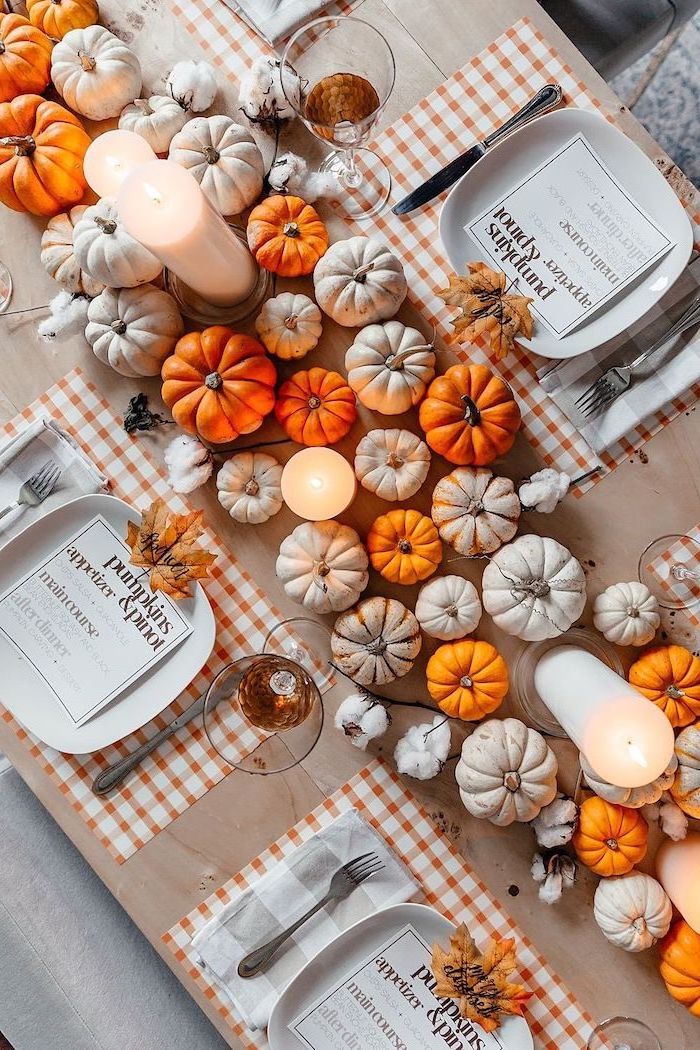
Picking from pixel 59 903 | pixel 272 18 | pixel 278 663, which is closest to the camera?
pixel 278 663

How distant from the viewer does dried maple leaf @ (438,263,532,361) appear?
149 cm

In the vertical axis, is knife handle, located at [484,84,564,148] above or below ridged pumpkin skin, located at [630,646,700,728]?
above

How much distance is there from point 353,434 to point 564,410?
390 millimetres

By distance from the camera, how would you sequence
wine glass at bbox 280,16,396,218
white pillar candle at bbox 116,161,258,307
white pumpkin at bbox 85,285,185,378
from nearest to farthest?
white pillar candle at bbox 116,161,258,307 < wine glass at bbox 280,16,396,218 < white pumpkin at bbox 85,285,185,378

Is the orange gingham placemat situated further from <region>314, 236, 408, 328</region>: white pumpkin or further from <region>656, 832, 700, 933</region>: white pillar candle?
<region>656, 832, 700, 933</region>: white pillar candle

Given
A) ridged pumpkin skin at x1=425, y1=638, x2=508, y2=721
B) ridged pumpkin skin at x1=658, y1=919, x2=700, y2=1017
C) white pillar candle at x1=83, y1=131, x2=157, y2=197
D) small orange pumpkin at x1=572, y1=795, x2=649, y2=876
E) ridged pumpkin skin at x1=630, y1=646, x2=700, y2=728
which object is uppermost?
white pillar candle at x1=83, y1=131, x2=157, y2=197

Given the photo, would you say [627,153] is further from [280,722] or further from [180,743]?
[180,743]

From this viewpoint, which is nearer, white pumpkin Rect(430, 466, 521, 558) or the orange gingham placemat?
white pumpkin Rect(430, 466, 521, 558)

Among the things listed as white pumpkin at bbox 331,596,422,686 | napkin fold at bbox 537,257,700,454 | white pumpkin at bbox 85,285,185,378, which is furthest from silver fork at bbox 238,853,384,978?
white pumpkin at bbox 85,285,185,378

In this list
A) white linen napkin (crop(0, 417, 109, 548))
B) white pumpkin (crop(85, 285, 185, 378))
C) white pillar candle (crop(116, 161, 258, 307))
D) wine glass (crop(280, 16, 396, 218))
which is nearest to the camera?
white pillar candle (crop(116, 161, 258, 307))

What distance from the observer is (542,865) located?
5.14ft

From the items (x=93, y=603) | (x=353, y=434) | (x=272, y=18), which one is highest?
(x=272, y=18)

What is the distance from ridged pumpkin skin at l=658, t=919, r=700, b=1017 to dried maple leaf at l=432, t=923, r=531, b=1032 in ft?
0.91

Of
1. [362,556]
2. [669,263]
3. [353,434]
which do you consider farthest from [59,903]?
[669,263]
